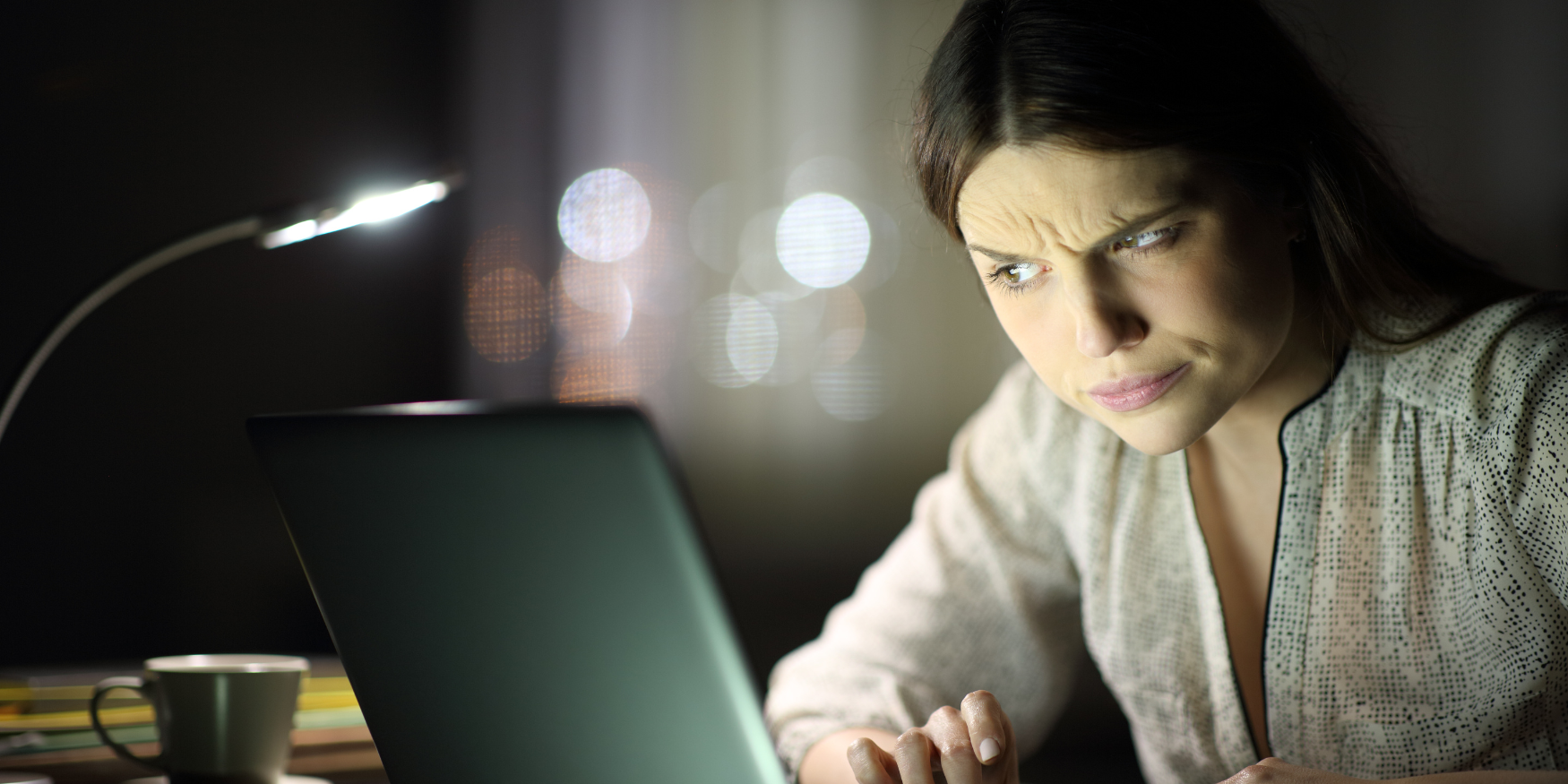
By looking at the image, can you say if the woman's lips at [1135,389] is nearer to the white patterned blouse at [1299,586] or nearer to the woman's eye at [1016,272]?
the woman's eye at [1016,272]

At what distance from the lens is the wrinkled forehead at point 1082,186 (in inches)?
29.7

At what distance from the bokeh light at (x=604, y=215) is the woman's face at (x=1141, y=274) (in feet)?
6.33

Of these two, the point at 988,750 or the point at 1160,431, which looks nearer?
the point at 988,750

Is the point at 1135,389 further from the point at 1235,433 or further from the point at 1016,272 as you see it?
the point at 1235,433

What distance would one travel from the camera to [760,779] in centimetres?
49

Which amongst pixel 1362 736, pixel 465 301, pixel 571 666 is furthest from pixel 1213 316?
pixel 465 301

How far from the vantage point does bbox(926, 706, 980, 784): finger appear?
26.2 inches

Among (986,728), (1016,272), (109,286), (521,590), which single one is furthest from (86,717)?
(1016,272)

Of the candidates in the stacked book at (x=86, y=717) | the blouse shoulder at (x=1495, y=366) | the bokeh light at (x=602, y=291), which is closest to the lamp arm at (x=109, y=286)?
the stacked book at (x=86, y=717)

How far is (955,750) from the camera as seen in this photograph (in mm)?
675

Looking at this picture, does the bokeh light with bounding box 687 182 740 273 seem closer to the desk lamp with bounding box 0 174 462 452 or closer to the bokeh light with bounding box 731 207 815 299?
the bokeh light with bounding box 731 207 815 299

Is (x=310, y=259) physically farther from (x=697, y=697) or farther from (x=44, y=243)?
(x=697, y=697)

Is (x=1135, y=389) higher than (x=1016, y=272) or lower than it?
lower

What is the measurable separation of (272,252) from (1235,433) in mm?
2011
